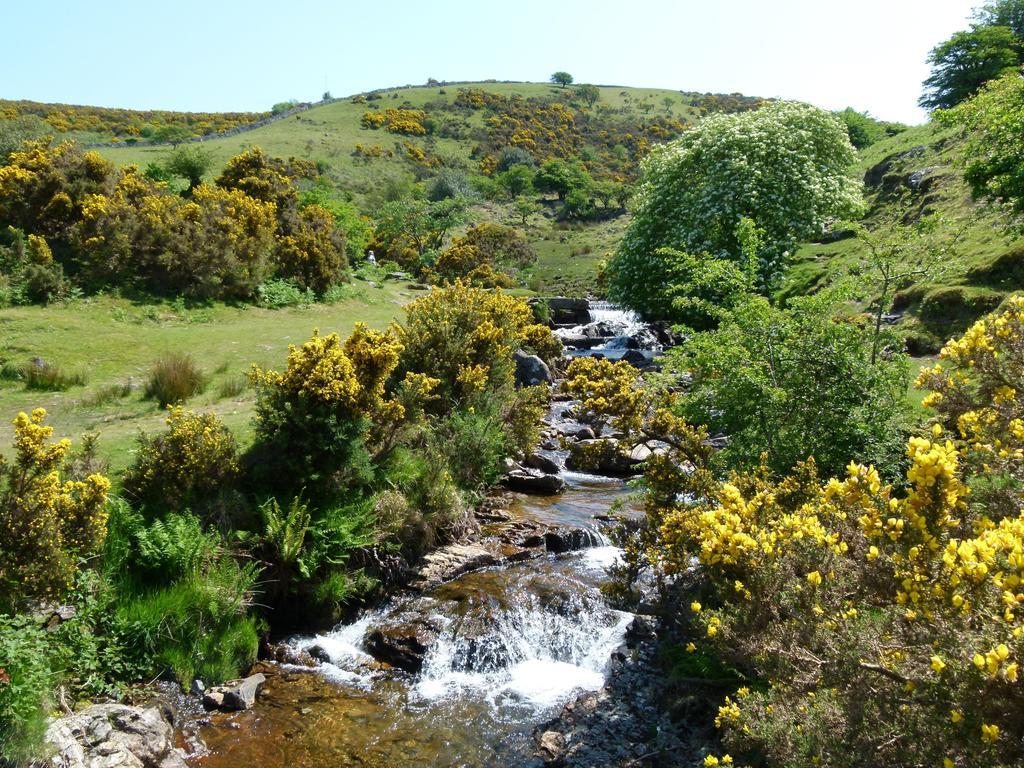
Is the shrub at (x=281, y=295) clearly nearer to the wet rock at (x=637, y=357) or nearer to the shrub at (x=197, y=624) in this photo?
the wet rock at (x=637, y=357)

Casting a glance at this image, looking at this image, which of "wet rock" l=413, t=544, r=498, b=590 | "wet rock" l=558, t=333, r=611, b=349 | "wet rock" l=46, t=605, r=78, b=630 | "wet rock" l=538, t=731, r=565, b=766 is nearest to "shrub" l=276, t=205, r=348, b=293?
"wet rock" l=558, t=333, r=611, b=349

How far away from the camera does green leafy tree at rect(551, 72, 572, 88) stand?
385ft

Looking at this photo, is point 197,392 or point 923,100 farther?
point 923,100

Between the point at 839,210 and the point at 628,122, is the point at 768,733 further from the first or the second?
the point at 628,122

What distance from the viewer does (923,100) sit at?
4084cm

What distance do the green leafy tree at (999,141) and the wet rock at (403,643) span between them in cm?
1358

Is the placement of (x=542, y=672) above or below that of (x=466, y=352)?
below

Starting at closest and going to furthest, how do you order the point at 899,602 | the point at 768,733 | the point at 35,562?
the point at 899,602 → the point at 768,733 → the point at 35,562

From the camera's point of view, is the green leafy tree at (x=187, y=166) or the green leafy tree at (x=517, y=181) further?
the green leafy tree at (x=517, y=181)

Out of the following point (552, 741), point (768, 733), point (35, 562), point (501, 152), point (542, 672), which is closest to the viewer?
point (768, 733)

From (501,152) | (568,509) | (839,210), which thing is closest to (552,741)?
(568,509)

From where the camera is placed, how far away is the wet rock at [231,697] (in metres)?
6.92

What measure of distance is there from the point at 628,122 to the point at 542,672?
98.6m

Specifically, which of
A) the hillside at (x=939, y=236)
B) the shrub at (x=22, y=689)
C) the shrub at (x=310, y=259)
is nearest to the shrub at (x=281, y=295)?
the shrub at (x=310, y=259)
